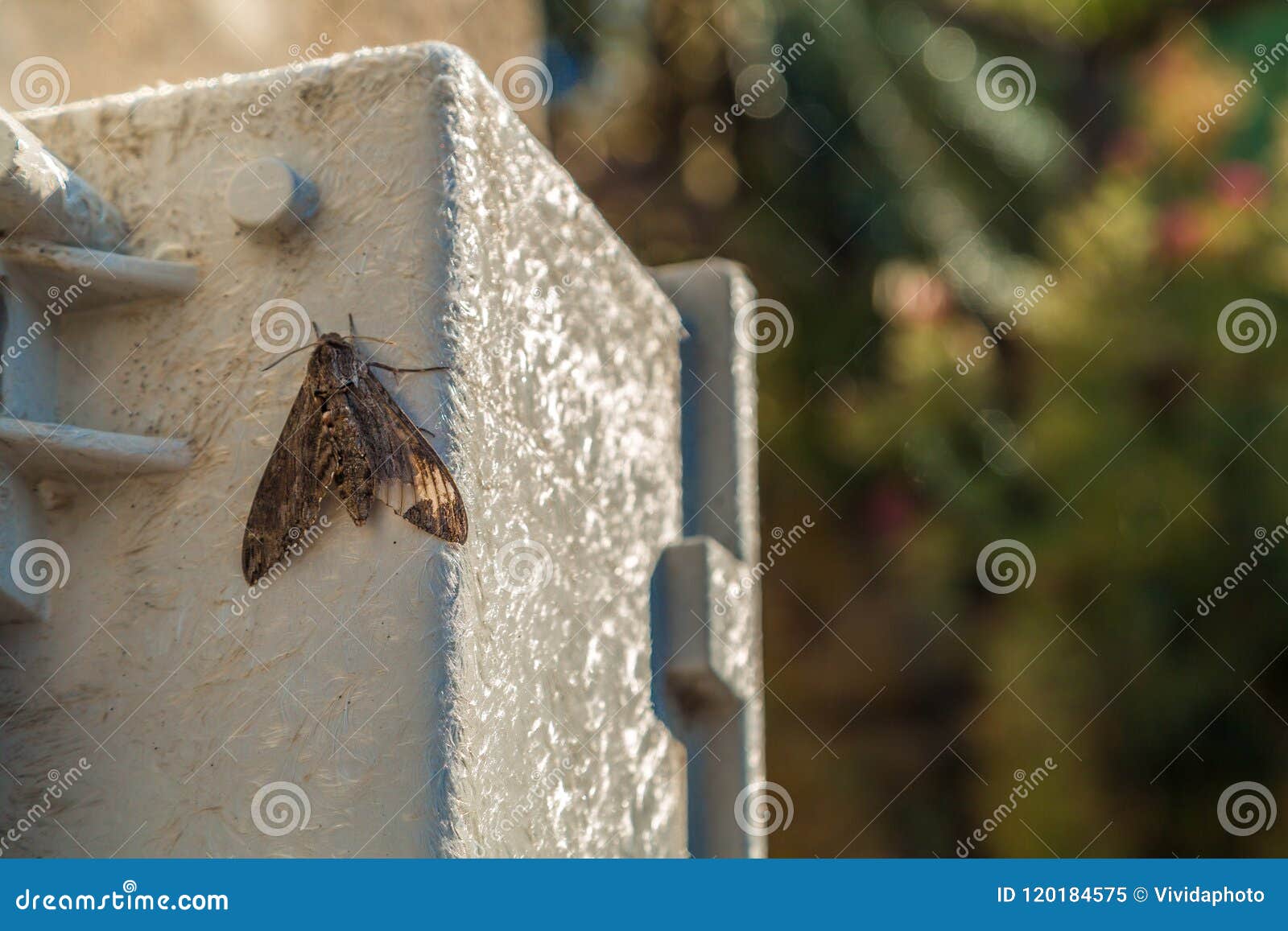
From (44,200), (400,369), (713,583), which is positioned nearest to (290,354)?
(400,369)

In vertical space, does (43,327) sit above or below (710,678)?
above

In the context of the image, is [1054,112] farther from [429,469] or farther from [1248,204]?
[429,469]

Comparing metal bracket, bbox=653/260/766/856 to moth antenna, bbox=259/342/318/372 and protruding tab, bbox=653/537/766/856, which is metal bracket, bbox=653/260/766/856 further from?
moth antenna, bbox=259/342/318/372

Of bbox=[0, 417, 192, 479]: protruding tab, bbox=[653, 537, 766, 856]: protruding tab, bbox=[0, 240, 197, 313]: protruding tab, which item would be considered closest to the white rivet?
bbox=[0, 240, 197, 313]: protruding tab

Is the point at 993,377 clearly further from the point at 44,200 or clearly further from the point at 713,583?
the point at 44,200

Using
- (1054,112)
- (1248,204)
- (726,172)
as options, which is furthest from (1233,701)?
(726,172)

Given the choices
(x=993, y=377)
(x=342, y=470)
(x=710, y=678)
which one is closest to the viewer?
(x=342, y=470)
